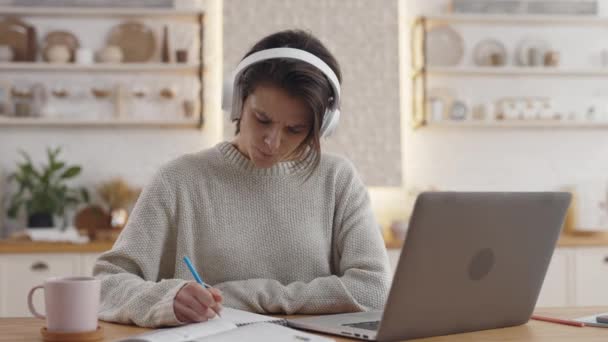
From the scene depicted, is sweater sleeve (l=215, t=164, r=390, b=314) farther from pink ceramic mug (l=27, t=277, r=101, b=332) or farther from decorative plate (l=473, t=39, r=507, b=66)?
decorative plate (l=473, t=39, r=507, b=66)

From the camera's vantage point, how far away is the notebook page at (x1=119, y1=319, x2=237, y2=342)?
1070 millimetres

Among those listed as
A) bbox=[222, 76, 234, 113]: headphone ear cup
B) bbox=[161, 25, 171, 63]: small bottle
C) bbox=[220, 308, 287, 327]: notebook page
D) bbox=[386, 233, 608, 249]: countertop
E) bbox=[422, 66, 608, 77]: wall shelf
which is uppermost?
bbox=[161, 25, 171, 63]: small bottle

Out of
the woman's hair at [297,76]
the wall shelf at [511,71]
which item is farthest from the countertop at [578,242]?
the woman's hair at [297,76]

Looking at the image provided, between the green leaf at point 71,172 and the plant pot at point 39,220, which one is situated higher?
the green leaf at point 71,172

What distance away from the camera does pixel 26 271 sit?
3410 mm

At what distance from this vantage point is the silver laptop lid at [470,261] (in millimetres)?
1096

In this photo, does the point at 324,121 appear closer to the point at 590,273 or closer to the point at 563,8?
the point at 590,273

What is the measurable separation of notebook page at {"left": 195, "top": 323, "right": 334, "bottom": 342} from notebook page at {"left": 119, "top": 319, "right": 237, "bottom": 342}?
0.02 metres

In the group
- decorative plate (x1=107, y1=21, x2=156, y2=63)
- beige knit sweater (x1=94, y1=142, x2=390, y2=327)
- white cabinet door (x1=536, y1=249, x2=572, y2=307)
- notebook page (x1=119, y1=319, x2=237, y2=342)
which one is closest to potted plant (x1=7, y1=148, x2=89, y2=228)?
decorative plate (x1=107, y1=21, x2=156, y2=63)

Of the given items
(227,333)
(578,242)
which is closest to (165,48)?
(578,242)

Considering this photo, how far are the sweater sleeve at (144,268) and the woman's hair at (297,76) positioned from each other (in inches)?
12.2

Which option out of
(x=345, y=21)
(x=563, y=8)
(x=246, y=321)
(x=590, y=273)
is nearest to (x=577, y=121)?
(x=563, y=8)

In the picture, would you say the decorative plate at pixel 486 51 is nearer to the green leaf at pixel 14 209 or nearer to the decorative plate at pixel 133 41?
the decorative plate at pixel 133 41

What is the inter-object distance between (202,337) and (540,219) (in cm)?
59
